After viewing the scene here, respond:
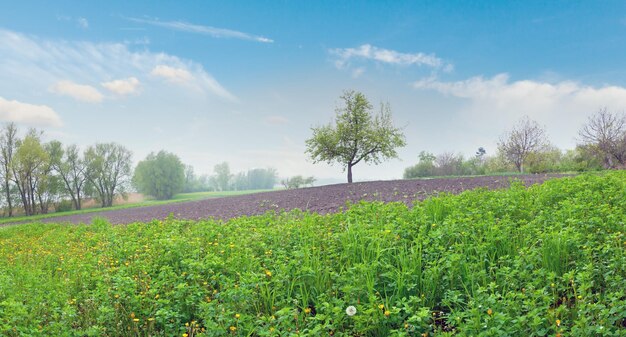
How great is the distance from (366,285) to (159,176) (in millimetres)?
52568

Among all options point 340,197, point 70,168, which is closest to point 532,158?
point 340,197

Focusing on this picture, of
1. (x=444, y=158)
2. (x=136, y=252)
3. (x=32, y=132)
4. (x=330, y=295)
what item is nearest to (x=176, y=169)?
(x=32, y=132)

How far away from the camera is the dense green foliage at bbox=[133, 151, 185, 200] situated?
5116cm

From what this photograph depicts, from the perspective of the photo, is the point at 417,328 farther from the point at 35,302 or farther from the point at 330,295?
the point at 35,302

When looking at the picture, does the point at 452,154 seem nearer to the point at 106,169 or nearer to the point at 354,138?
Answer: the point at 354,138

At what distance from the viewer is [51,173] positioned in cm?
3850

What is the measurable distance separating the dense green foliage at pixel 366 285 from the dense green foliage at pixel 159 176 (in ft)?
156

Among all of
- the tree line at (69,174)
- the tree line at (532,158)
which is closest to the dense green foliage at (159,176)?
the tree line at (69,174)

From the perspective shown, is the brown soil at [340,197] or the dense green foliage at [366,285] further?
the brown soil at [340,197]

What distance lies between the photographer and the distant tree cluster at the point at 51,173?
3447 cm

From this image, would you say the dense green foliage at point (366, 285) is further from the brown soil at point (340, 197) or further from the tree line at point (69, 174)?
the tree line at point (69, 174)

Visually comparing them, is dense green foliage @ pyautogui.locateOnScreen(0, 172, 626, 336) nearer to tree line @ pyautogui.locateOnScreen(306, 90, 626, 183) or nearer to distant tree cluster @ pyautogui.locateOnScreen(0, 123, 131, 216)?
tree line @ pyautogui.locateOnScreen(306, 90, 626, 183)

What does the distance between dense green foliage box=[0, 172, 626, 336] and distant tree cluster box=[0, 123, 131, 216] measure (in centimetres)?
3569

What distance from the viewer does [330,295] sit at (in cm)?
382
